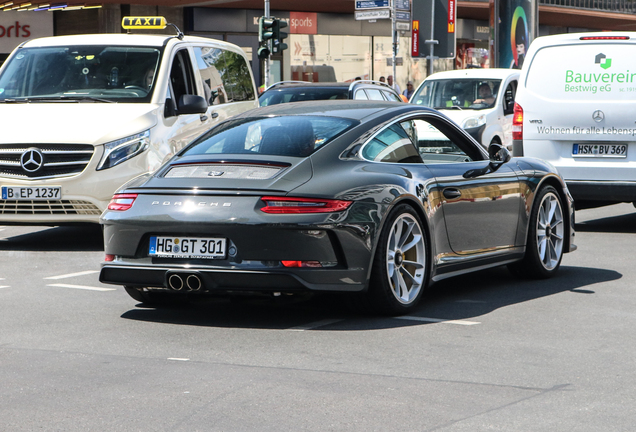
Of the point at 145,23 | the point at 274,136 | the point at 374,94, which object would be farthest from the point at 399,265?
the point at 374,94

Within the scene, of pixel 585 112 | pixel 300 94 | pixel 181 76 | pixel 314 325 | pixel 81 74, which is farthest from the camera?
pixel 300 94

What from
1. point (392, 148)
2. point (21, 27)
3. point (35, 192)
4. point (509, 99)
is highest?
point (21, 27)

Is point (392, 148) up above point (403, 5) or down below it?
below

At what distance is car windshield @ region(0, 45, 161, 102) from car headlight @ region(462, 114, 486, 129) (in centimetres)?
836

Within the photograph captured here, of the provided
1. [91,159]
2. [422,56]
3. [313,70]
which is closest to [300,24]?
[313,70]

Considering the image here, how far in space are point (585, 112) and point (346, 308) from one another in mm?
5469

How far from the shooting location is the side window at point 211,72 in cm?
1189

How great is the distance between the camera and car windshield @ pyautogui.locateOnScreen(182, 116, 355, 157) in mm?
6598

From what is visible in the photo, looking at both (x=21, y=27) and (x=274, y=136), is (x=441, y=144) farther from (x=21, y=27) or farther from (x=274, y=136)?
(x=21, y=27)

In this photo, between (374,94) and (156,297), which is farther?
(374,94)

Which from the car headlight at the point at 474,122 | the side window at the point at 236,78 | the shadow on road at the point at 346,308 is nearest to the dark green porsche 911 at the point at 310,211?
the shadow on road at the point at 346,308

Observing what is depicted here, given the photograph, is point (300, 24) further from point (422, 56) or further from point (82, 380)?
point (82, 380)

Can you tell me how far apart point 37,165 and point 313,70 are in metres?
27.3

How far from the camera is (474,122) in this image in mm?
18562
